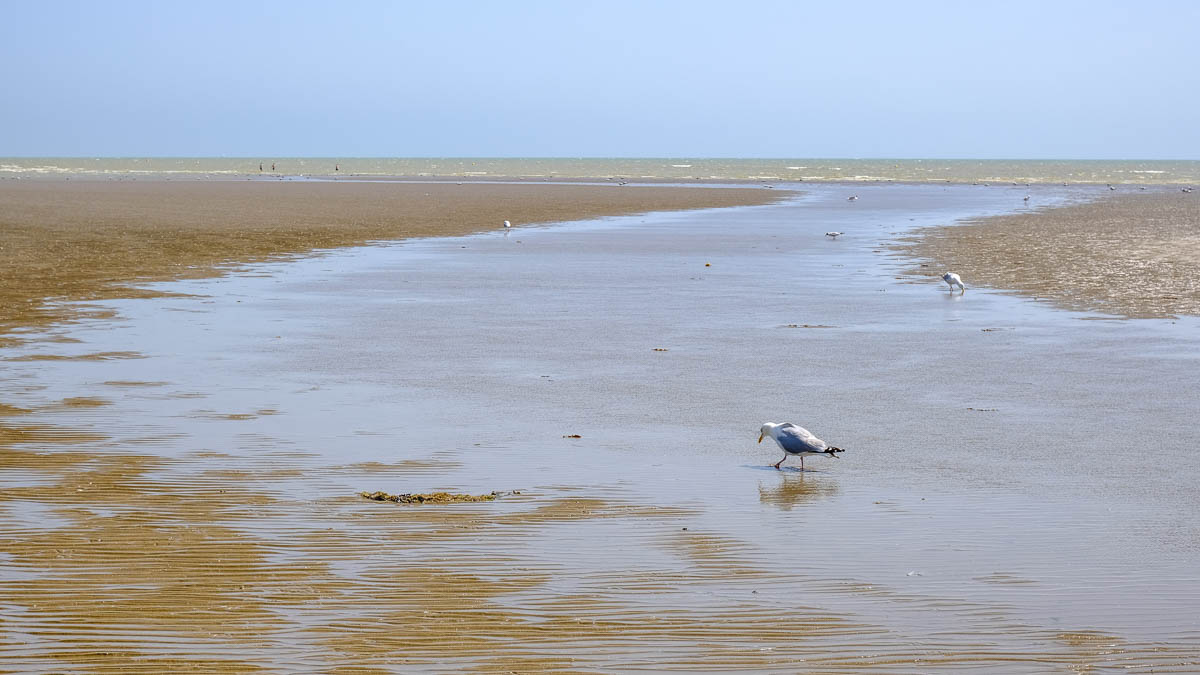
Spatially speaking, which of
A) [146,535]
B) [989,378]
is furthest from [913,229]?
[146,535]

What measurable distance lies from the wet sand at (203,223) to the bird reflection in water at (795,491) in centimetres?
1111

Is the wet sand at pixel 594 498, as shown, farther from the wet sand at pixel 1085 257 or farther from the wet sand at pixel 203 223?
the wet sand at pixel 203 223

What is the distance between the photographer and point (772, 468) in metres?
9.83

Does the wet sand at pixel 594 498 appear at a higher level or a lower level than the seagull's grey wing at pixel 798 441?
lower

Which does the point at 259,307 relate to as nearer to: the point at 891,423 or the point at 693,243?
the point at 891,423

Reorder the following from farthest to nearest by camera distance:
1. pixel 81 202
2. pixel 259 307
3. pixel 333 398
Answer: pixel 81 202
pixel 259 307
pixel 333 398

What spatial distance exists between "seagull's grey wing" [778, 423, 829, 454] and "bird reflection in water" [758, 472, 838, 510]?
18cm

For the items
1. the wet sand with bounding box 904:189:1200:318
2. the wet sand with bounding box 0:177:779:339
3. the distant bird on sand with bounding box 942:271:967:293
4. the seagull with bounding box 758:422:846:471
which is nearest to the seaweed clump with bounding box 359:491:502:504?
the seagull with bounding box 758:422:846:471

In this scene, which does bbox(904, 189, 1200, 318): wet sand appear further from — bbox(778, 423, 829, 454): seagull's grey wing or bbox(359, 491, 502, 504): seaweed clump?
bbox(359, 491, 502, 504): seaweed clump

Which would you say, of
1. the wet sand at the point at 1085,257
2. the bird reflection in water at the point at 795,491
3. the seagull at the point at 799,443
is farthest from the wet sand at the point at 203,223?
the wet sand at the point at 1085,257

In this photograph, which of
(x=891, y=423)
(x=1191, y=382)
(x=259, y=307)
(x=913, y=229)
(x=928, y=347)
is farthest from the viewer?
(x=913, y=229)

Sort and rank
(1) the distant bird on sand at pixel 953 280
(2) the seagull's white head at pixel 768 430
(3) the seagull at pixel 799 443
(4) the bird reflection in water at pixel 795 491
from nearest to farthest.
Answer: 1. (4) the bird reflection in water at pixel 795 491
2. (3) the seagull at pixel 799 443
3. (2) the seagull's white head at pixel 768 430
4. (1) the distant bird on sand at pixel 953 280

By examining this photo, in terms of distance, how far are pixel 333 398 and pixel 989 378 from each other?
6.36m

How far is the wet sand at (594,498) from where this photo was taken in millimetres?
6219
